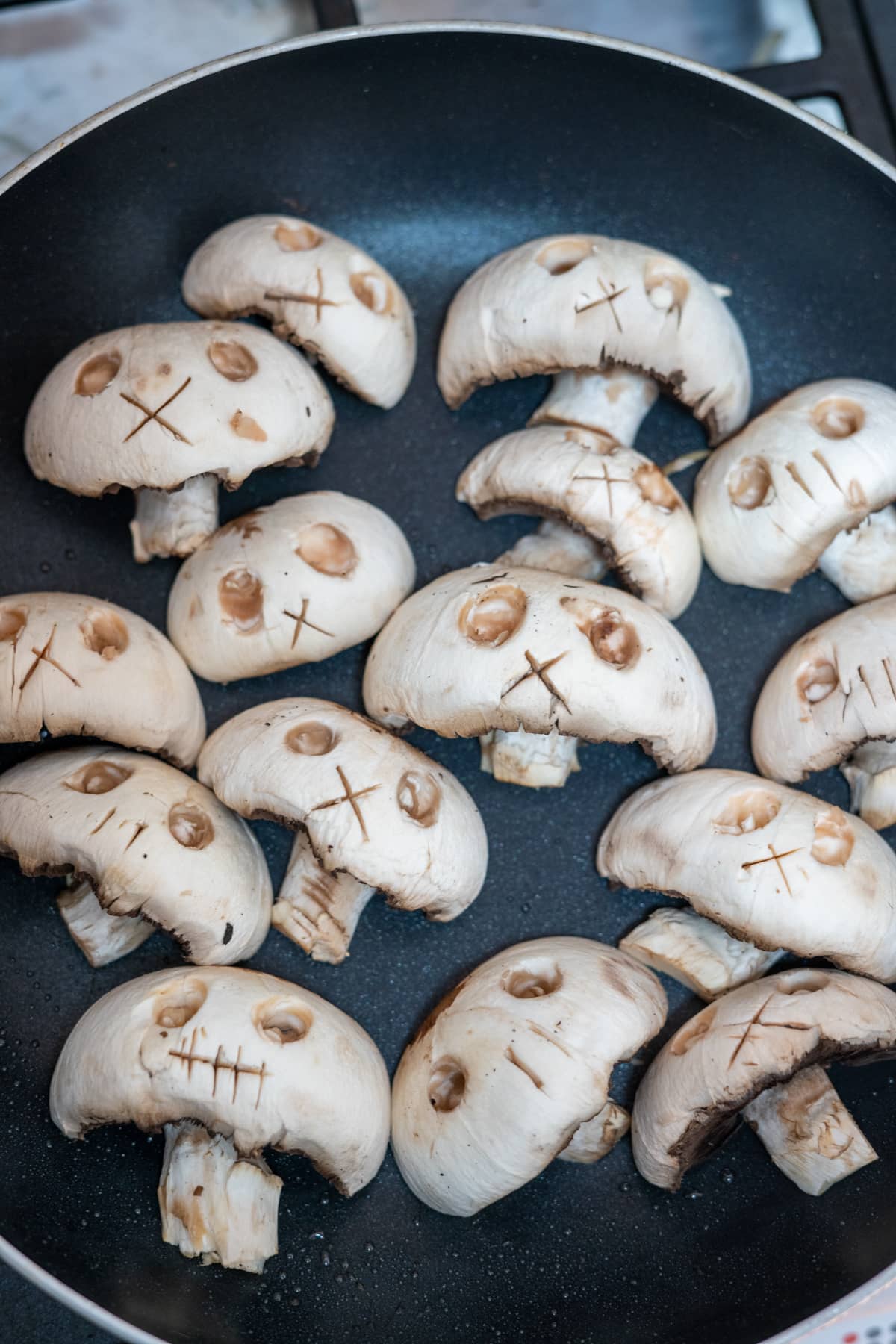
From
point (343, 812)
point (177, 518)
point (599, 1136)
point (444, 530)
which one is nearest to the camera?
point (343, 812)

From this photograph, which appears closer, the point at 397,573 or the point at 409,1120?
the point at 409,1120

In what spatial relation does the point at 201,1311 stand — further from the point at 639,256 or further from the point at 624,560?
the point at 639,256

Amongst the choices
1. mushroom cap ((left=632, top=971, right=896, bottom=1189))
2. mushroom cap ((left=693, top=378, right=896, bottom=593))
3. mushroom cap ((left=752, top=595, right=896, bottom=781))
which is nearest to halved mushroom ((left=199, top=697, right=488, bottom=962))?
mushroom cap ((left=632, top=971, right=896, bottom=1189))

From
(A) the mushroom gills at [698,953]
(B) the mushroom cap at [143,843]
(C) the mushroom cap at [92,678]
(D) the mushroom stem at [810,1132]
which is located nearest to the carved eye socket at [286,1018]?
(B) the mushroom cap at [143,843]

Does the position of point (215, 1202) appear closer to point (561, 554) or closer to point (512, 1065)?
point (512, 1065)

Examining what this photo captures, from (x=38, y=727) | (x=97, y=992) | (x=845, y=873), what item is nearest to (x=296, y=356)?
(x=38, y=727)

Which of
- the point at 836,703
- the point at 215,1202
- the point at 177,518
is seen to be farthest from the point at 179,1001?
the point at 836,703

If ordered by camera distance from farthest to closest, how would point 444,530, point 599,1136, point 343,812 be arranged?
point 444,530 < point 599,1136 < point 343,812
